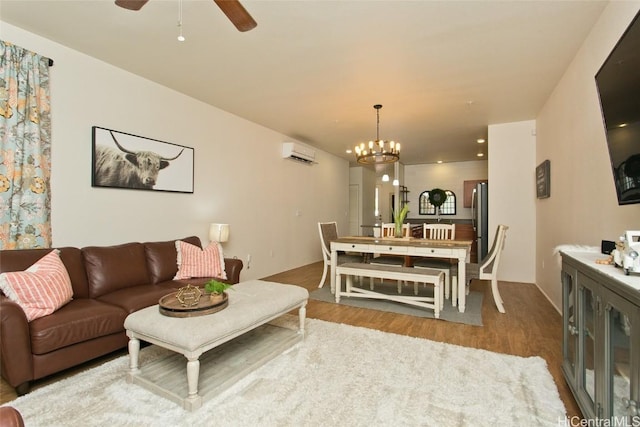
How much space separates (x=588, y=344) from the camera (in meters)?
1.55

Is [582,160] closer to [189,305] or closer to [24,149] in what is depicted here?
[189,305]

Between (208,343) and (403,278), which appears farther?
(403,278)

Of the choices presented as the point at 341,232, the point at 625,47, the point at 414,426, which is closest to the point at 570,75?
the point at 625,47

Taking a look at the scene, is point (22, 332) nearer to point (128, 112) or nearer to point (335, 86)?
point (128, 112)

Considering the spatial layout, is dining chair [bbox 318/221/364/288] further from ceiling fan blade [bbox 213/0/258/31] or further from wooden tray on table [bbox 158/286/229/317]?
ceiling fan blade [bbox 213/0/258/31]

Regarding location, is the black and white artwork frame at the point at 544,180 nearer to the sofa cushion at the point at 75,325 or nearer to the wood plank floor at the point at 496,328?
the wood plank floor at the point at 496,328

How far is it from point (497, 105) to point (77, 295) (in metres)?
5.25

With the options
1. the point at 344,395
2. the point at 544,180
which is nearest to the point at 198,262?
the point at 344,395

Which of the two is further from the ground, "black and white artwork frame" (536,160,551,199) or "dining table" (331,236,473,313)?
"black and white artwork frame" (536,160,551,199)

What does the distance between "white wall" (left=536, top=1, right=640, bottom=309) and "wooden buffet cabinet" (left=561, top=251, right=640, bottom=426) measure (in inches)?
26.2

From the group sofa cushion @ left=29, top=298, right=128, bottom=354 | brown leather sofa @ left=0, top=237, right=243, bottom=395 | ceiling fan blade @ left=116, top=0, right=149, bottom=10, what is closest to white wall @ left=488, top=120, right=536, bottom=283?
brown leather sofa @ left=0, top=237, right=243, bottom=395

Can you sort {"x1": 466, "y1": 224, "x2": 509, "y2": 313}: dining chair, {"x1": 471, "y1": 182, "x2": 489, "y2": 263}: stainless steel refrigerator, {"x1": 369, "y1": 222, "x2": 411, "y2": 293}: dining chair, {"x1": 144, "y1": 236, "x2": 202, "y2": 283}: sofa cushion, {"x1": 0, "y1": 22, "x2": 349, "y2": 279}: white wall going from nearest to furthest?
{"x1": 0, "y1": 22, "x2": 349, "y2": 279}: white wall → {"x1": 144, "y1": 236, "x2": 202, "y2": 283}: sofa cushion → {"x1": 466, "y1": 224, "x2": 509, "y2": 313}: dining chair → {"x1": 369, "y1": 222, "x2": 411, "y2": 293}: dining chair → {"x1": 471, "y1": 182, "x2": 489, "y2": 263}: stainless steel refrigerator

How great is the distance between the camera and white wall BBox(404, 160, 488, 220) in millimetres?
8766

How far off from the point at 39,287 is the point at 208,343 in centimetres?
134
